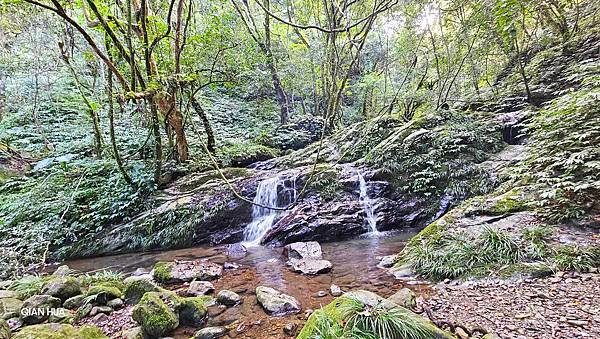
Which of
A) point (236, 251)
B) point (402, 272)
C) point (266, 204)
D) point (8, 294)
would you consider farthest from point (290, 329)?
point (266, 204)

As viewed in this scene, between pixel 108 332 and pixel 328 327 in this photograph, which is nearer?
pixel 328 327

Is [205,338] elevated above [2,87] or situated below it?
below

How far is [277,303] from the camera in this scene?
3945 millimetres

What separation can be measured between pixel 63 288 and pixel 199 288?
1812 millimetres

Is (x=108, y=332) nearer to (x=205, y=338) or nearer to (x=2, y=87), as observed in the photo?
(x=205, y=338)

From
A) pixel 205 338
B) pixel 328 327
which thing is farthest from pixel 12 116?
pixel 328 327

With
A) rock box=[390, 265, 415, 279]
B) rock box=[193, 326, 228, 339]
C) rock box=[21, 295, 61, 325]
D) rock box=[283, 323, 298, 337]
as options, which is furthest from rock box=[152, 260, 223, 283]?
rock box=[390, 265, 415, 279]

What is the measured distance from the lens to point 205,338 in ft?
10.9

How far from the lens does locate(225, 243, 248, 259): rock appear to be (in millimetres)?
7086

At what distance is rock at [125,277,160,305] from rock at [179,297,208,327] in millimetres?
740

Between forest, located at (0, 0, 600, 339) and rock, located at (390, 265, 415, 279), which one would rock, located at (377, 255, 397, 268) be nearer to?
forest, located at (0, 0, 600, 339)

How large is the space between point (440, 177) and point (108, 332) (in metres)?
8.17

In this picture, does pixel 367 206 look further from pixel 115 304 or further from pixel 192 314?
pixel 115 304

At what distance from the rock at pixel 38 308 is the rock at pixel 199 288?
5.51 feet
